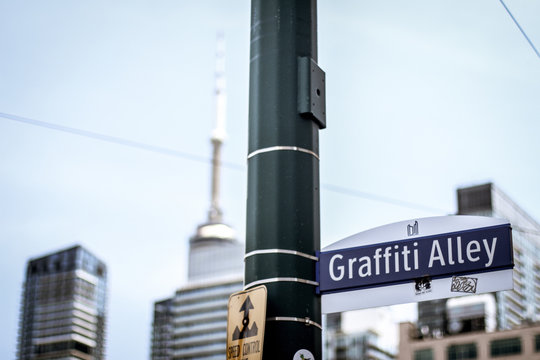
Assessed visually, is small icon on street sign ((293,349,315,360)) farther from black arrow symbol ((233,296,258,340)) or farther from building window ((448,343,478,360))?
building window ((448,343,478,360))

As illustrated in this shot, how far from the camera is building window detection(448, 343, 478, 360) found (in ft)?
325

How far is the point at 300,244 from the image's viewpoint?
659cm

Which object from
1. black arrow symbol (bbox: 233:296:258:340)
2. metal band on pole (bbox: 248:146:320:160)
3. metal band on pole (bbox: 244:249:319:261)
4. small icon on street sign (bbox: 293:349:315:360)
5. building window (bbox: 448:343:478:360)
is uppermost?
building window (bbox: 448:343:478:360)

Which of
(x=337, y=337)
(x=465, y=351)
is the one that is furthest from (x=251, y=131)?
(x=337, y=337)

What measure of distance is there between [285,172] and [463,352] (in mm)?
96469

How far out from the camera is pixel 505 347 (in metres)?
96.4

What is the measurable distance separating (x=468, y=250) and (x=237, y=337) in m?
1.66

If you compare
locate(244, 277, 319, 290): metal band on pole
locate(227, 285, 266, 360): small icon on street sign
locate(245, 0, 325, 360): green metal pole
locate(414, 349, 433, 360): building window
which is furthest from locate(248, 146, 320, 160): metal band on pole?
locate(414, 349, 433, 360): building window

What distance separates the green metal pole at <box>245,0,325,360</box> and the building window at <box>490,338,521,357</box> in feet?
306

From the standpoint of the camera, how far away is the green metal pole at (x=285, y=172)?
21.0 ft

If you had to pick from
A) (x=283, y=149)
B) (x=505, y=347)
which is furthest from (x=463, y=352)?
(x=283, y=149)

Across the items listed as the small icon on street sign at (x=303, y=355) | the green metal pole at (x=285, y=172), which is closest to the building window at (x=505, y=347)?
the green metal pole at (x=285, y=172)

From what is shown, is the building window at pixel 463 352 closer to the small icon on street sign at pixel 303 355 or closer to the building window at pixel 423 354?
the building window at pixel 423 354

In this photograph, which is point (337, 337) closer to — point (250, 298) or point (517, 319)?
point (517, 319)
